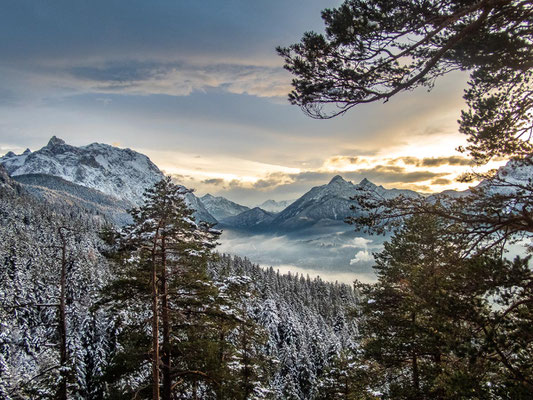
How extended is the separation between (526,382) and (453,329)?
107cm

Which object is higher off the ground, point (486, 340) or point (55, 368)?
point (486, 340)

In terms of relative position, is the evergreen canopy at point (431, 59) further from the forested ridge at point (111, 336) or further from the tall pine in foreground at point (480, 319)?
the forested ridge at point (111, 336)

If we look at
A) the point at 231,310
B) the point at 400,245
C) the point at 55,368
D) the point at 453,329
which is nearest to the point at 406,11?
the point at 453,329

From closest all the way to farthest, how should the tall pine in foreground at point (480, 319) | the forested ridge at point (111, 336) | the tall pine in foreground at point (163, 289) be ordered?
the tall pine in foreground at point (480, 319), the tall pine in foreground at point (163, 289), the forested ridge at point (111, 336)

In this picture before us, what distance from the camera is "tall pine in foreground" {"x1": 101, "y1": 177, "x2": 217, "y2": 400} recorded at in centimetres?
848

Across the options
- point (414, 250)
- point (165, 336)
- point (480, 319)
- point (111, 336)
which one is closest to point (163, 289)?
point (165, 336)

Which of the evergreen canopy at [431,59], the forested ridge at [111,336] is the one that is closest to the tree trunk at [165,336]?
the forested ridge at [111,336]

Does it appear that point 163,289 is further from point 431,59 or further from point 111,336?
point 431,59

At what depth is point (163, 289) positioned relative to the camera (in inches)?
360

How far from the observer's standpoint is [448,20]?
224 inches

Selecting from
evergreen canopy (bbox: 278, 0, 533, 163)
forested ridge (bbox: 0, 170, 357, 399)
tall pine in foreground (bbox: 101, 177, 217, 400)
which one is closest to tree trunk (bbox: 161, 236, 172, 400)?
tall pine in foreground (bbox: 101, 177, 217, 400)

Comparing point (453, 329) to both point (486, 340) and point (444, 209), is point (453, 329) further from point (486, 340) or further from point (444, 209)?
point (444, 209)

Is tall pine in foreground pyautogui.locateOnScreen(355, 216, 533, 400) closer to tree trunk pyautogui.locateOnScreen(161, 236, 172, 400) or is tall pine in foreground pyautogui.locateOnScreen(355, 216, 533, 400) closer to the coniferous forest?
the coniferous forest

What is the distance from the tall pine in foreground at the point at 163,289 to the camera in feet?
27.8
